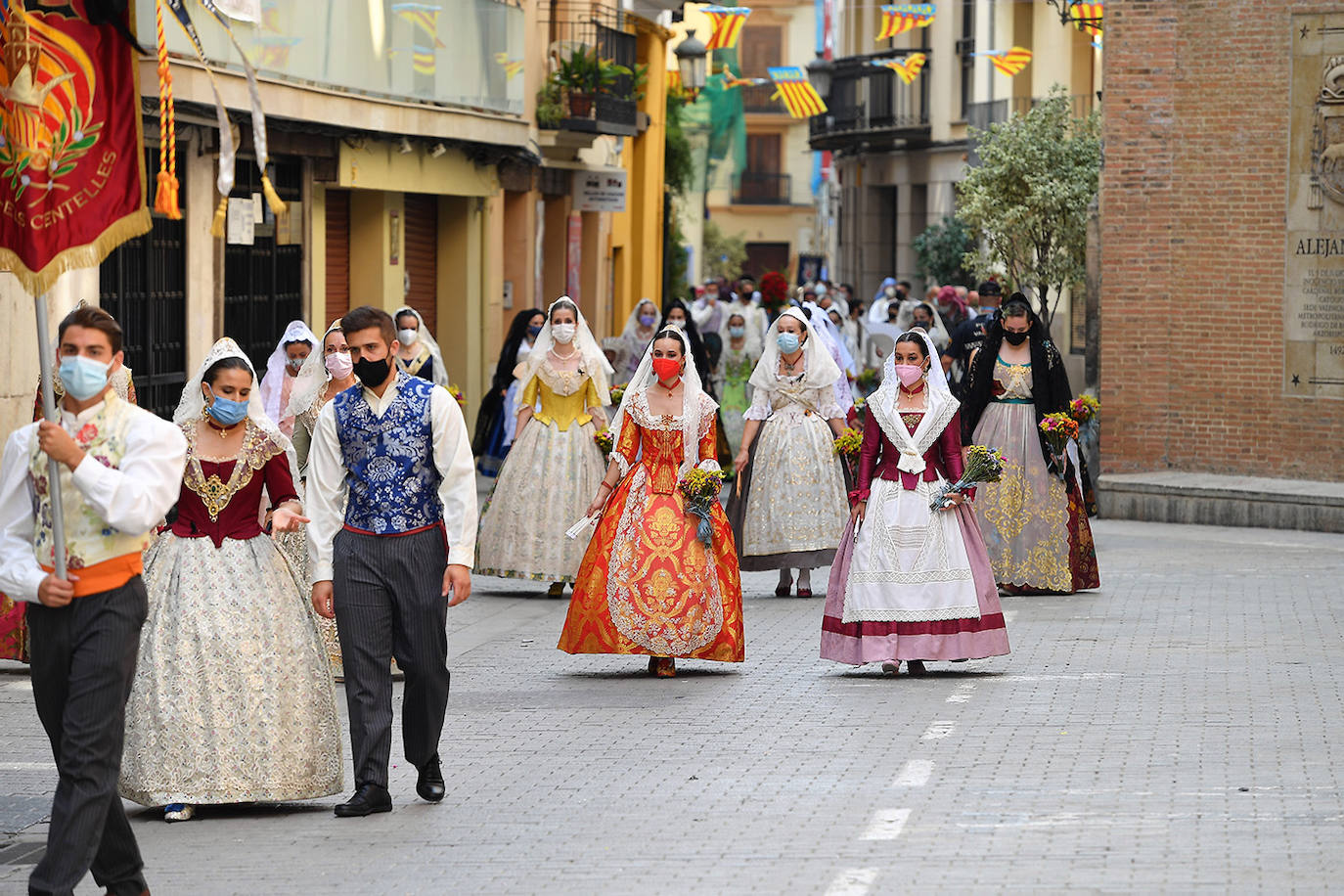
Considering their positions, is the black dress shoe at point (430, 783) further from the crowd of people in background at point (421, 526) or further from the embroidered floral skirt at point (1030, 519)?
the embroidered floral skirt at point (1030, 519)

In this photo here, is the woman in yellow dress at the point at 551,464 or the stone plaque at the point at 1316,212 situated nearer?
the woman in yellow dress at the point at 551,464

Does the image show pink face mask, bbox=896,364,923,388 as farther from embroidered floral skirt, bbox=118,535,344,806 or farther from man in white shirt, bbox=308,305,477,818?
embroidered floral skirt, bbox=118,535,344,806

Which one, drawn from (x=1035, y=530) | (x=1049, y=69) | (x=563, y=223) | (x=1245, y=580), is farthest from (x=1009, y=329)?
(x=1049, y=69)

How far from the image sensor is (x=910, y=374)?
11.2 metres

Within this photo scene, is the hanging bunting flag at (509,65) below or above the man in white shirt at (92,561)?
above

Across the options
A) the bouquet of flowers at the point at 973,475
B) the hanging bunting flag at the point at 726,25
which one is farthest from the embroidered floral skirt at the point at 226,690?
the hanging bunting flag at the point at 726,25

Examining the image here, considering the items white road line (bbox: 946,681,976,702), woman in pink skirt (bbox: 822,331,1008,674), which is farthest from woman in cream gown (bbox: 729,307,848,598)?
white road line (bbox: 946,681,976,702)

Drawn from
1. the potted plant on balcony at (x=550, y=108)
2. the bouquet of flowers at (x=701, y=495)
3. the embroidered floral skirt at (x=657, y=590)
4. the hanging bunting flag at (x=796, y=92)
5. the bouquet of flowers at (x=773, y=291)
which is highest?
the hanging bunting flag at (x=796, y=92)

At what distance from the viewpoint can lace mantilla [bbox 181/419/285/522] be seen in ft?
26.4

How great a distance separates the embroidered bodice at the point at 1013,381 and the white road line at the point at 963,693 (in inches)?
169

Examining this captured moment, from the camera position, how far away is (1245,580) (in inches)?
617

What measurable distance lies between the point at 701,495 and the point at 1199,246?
1101 centimetres

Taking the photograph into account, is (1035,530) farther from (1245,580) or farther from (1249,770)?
(1249,770)

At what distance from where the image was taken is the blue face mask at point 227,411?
26.5ft
